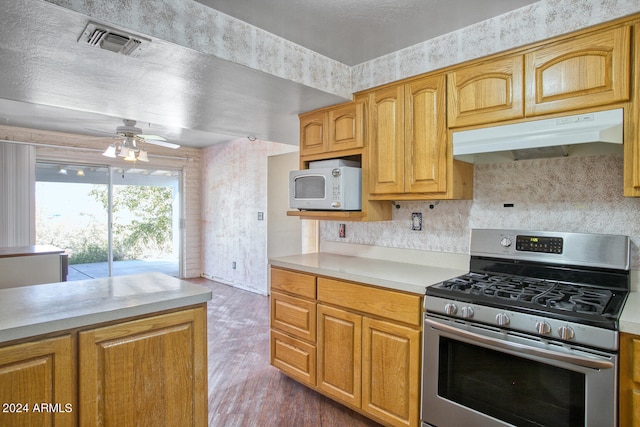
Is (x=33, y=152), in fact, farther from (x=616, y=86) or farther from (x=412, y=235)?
(x=616, y=86)

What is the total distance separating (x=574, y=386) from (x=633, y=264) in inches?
30.7

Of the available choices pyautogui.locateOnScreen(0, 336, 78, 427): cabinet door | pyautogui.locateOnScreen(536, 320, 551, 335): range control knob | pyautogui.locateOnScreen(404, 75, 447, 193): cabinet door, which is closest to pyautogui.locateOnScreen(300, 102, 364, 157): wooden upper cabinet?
pyautogui.locateOnScreen(404, 75, 447, 193): cabinet door

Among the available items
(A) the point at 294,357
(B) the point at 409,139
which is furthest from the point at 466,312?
(A) the point at 294,357

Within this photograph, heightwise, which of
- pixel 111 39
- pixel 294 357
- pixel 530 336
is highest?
pixel 111 39

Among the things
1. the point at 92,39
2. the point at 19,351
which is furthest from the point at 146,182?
the point at 19,351

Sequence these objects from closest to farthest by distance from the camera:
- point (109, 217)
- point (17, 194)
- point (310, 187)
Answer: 1. point (310, 187)
2. point (17, 194)
3. point (109, 217)

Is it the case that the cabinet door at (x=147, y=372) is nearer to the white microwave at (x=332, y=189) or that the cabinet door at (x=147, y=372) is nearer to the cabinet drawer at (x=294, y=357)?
the cabinet drawer at (x=294, y=357)

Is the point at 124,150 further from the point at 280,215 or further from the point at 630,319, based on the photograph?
the point at 630,319

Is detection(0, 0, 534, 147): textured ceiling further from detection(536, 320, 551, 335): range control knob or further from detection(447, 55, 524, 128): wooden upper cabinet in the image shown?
detection(536, 320, 551, 335): range control knob

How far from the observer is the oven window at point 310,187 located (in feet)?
8.58

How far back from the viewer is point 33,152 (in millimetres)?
4996

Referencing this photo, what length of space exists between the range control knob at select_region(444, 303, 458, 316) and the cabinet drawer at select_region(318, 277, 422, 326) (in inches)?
6.6

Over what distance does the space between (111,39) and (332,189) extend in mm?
1493

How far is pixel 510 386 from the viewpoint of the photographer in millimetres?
1624
